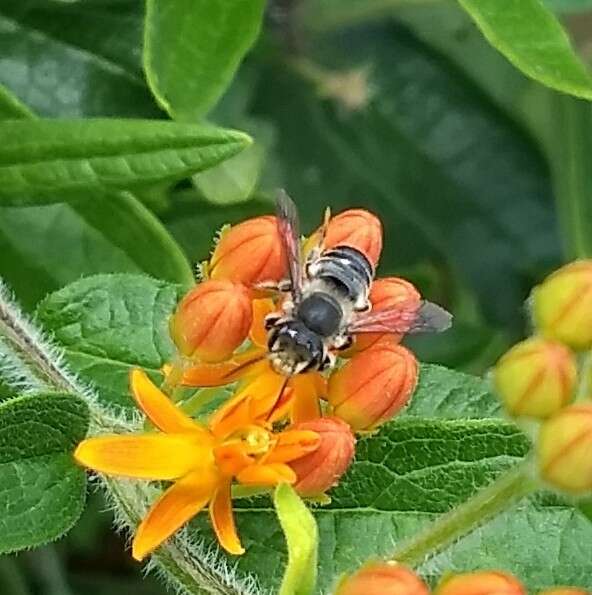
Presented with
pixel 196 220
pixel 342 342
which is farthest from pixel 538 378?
pixel 196 220

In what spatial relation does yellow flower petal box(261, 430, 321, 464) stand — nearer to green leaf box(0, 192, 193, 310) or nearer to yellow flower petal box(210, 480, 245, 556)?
yellow flower petal box(210, 480, 245, 556)

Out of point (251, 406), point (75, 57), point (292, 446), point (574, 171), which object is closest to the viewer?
point (292, 446)

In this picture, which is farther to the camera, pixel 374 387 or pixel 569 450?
pixel 374 387

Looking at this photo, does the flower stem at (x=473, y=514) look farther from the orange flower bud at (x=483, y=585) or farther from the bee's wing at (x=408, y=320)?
the bee's wing at (x=408, y=320)

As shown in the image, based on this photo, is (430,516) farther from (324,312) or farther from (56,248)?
(56,248)

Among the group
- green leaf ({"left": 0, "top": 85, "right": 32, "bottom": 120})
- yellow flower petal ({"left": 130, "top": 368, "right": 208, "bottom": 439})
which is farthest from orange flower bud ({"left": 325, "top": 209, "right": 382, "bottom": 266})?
green leaf ({"left": 0, "top": 85, "right": 32, "bottom": 120})

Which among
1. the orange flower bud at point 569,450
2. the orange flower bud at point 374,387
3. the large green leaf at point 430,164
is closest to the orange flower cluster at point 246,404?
the orange flower bud at point 374,387

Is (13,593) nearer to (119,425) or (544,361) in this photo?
(119,425)
